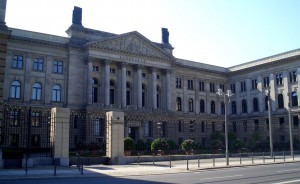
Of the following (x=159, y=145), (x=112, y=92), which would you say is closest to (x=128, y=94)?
(x=112, y=92)

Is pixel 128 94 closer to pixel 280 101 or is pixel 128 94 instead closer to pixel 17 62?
pixel 17 62

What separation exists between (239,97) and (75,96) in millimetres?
38931

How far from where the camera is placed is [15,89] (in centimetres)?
5300

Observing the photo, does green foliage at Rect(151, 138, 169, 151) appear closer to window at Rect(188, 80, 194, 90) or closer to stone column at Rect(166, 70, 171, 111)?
stone column at Rect(166, 70, 171, 111)

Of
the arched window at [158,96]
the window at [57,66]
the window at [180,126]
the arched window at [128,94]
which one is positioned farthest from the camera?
the window at [180,126]

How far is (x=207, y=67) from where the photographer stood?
78.2 metres

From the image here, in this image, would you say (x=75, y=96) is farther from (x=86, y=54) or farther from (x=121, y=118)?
Answer: (x=121, y=118)

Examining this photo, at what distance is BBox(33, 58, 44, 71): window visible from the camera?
182ft

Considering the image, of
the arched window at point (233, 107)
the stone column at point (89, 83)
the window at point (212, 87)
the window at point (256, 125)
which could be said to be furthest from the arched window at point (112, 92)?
the arched window at point (233, 107)

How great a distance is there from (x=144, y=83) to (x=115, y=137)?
1465 inches

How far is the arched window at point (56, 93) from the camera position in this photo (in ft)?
186

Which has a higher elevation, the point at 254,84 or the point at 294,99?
the point at 254,84

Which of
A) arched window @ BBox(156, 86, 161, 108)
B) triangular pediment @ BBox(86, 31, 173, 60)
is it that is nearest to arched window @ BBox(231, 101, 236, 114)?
arched window @ BBox(156, 86, 161, 108)

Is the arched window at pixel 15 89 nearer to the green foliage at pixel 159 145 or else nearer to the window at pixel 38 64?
the window at pixel 38 64
